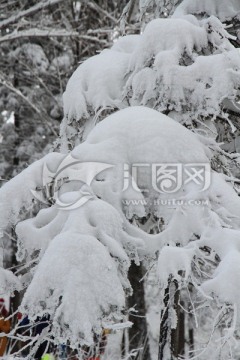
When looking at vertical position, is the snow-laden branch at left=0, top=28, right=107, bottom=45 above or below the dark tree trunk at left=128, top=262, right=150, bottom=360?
above

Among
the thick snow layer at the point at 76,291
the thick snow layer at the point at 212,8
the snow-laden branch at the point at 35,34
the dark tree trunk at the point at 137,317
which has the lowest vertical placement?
the dark tree trunk at the point at 137,317

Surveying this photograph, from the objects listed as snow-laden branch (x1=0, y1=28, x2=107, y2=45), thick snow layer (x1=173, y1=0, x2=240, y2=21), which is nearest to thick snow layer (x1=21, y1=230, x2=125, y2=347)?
thick snow layer (x1=173, y1=0, x2=240, y2=21)

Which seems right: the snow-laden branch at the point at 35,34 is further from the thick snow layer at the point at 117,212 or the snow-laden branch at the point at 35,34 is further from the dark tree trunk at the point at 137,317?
the thick snow layer at the point at 117,212

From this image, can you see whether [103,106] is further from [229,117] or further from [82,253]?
[82,253]

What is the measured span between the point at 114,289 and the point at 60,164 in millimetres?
1304

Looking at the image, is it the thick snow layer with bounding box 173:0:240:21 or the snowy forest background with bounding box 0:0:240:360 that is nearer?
the snowy forest background with bounding box 0:0:240:360

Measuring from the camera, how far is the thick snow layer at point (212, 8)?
5141mm

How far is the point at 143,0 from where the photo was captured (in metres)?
5.84

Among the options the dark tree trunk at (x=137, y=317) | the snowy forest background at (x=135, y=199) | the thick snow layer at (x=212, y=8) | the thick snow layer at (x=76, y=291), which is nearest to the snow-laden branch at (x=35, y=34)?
the dark tree trunk at (x=137, y=317)

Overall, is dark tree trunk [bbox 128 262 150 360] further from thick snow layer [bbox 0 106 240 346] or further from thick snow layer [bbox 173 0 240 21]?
thick snow layer [bbox 0 106 240 346]

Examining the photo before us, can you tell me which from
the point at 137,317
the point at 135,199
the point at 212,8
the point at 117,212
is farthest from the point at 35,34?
the point at 117,212

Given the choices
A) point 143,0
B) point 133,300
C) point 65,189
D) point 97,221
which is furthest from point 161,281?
point 133,300

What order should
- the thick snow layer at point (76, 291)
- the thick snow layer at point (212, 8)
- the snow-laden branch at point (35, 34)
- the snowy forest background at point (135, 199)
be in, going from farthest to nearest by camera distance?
the snow-laden branch at point (35, 34) < the thick snow layer at point (212, 8) < the snowy forest background at point (135, 199) < the thick snow layer at point (76, 291)

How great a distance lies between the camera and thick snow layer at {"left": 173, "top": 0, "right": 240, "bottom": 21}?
5141 mm
